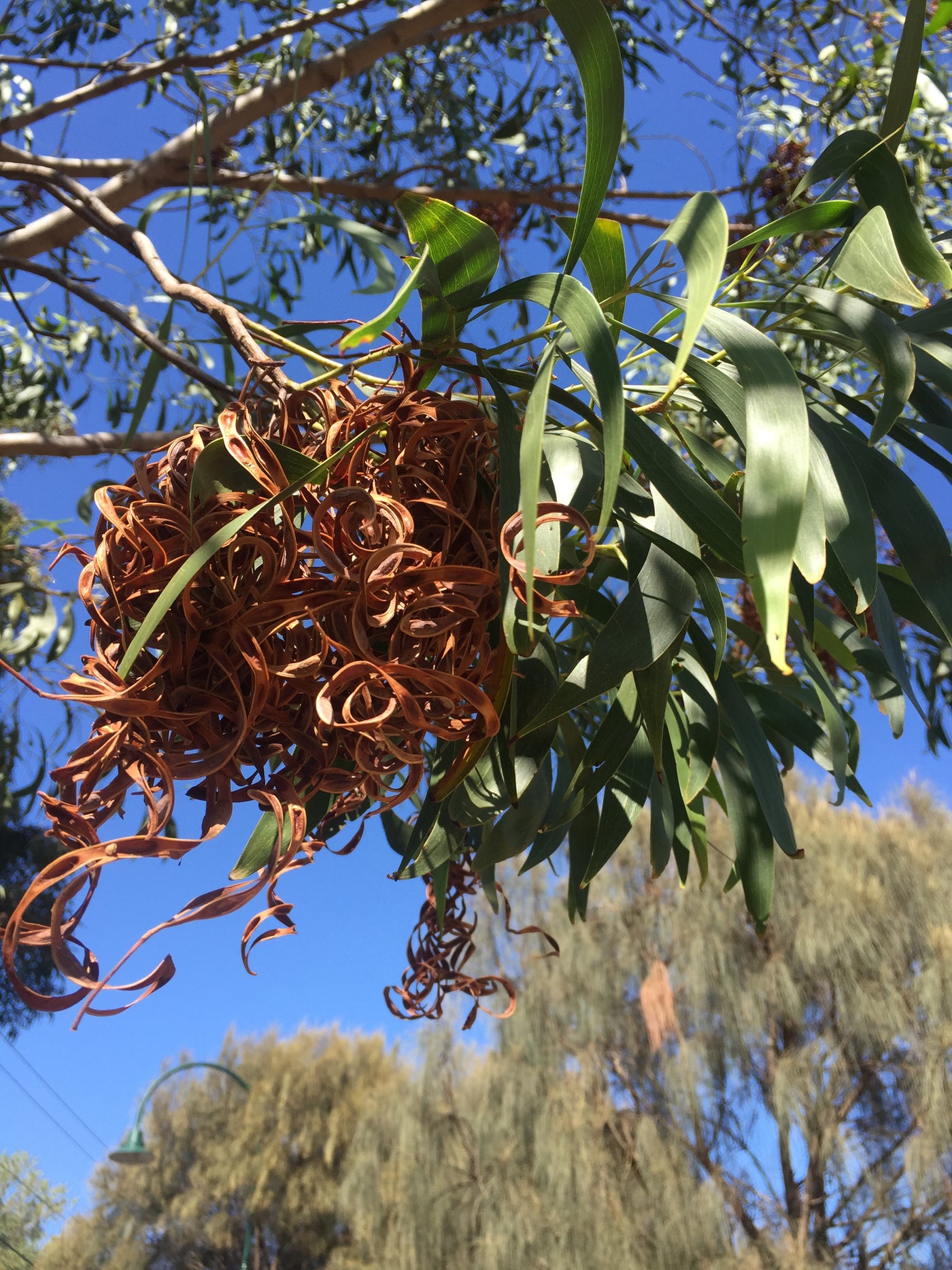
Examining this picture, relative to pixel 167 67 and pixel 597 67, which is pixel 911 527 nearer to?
pixel 597 67

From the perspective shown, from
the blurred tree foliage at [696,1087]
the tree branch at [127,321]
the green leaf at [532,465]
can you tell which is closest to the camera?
the green leaf at [532,465]

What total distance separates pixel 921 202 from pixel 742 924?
4683 mm

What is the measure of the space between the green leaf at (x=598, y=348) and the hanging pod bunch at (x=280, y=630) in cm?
6

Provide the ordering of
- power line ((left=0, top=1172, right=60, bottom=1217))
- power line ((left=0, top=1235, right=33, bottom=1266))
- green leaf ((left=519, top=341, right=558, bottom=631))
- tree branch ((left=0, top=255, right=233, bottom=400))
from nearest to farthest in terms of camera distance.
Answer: green leaf ((left=519, top=341, right=558, bottom=631))
tree branch ((left=0, top=255, right=233, bottom=400))
power line ((left=0, top=1235, right=33, bottom=1266))
power line ((left=0, top=1172, right=60, bottom=1217))

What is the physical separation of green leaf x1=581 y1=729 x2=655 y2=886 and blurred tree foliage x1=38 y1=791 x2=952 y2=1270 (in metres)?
4.78

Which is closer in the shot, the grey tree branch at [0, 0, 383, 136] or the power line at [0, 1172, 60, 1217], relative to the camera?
the grey tree branch at [0, 0, 383, 136]

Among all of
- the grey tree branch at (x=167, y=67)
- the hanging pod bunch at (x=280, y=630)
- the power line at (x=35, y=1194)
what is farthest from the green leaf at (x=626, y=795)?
the power line at (x=35, y=1194)

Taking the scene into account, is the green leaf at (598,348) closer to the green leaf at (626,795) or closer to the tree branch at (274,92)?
the green leaf at (626,795)

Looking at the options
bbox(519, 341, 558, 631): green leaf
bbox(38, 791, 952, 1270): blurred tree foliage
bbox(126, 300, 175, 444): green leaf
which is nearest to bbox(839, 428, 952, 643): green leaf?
bbox(519, 341, 558, 631): green leaf

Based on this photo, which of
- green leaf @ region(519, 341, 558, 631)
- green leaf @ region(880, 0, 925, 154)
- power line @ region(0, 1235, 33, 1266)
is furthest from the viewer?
power line @ region(0, 1235, 33, 1266)

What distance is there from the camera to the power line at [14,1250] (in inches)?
260

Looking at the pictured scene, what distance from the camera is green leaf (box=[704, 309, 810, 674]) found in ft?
0.78

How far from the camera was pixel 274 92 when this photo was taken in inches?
53.8

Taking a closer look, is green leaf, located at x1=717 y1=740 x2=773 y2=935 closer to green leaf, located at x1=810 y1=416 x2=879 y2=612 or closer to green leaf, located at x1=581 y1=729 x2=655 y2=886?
green leaf, located at x1=581 y1=729 x2=655 y2=886
